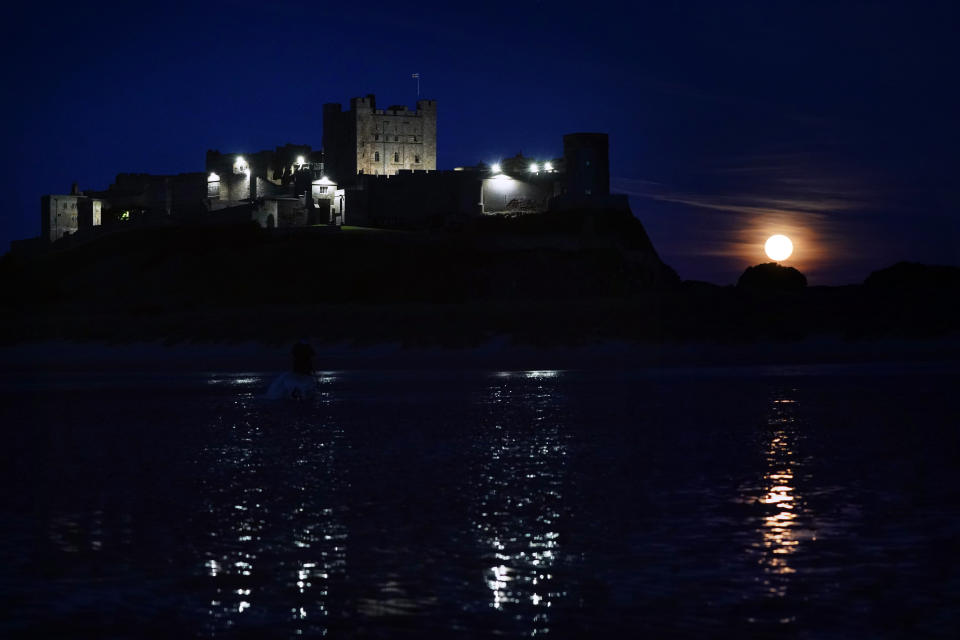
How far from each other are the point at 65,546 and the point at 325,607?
3.42 metres

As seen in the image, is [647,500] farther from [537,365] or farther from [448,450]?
[537,365]

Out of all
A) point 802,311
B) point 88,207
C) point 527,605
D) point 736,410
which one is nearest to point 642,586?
point 527,605

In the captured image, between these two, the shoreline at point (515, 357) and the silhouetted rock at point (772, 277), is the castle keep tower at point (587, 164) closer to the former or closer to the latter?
the silhouetted rock at point (772, 277)

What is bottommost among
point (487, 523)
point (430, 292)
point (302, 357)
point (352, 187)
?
point (487, 523)

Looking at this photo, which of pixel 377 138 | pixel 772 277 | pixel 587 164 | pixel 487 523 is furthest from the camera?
pixel 377 138

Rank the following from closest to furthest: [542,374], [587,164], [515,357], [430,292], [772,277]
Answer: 1. [542,374]
2. [515,357]
3. [430,292]
4. [772,277]
5. [587,164]

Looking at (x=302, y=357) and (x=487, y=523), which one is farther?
(x=302, y=357)

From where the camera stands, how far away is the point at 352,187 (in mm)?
82875

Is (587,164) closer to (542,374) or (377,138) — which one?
(377,138)

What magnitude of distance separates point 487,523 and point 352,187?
73008 mm

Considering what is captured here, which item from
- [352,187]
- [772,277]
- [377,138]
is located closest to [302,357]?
[772,277]

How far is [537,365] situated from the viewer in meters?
37.9

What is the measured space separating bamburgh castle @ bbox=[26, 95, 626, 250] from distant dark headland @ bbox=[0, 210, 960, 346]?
346 centimetres

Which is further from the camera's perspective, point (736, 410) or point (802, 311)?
point (802, 311)
